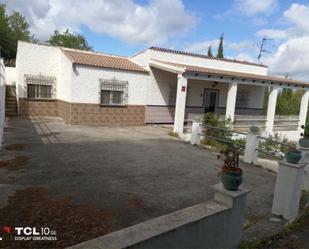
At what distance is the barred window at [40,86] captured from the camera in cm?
1573

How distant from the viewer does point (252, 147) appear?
8992 millimetres

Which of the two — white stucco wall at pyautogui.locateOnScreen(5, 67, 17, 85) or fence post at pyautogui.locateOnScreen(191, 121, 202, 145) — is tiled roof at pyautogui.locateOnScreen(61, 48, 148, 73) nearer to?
white stucco wall at pyautogui.locateOnScreen(5, 67, 17, 85)

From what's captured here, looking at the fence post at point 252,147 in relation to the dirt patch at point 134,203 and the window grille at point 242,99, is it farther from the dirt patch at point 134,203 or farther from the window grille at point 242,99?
the window grille at point 242,99

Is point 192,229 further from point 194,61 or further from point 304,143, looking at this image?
point 194,61

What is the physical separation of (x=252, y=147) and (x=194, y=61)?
1094 cm

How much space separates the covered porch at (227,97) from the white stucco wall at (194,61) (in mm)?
899

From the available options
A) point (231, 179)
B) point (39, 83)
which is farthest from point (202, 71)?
point (231, 179)

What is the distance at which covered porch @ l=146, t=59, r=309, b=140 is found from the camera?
1434 cm

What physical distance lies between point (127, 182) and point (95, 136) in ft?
19.0

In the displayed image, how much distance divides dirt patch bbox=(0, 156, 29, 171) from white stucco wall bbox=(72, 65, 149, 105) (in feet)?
23.3

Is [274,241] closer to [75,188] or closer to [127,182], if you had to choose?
[127,182]

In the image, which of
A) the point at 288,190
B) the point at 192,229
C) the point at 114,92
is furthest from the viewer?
the point at 114,92

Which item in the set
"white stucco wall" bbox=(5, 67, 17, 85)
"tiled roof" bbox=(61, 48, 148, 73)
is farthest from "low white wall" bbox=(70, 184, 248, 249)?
"white stucco wall" bbox=(5, 67, 17, 85)

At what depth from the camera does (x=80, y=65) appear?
13.9 meters
